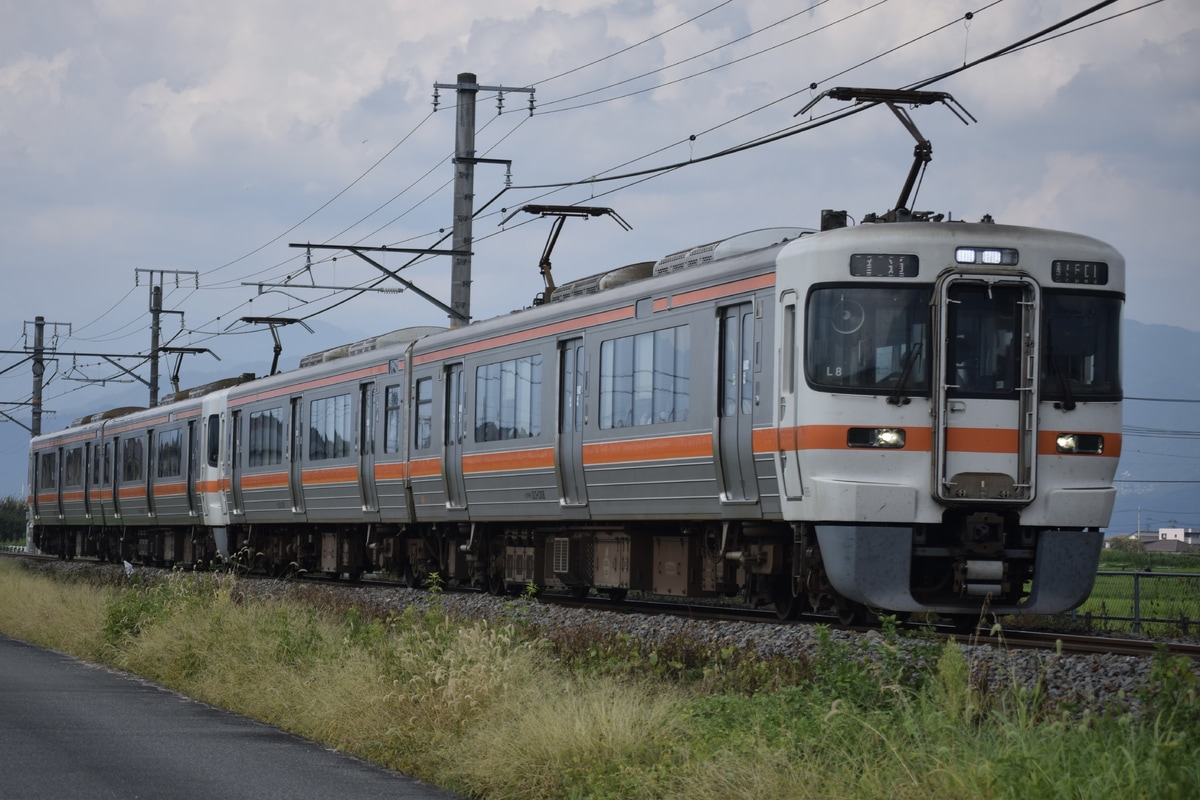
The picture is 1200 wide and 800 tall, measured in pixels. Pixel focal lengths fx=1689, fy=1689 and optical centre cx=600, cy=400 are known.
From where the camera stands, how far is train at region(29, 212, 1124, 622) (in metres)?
12.8

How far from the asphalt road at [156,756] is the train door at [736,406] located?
4.48m

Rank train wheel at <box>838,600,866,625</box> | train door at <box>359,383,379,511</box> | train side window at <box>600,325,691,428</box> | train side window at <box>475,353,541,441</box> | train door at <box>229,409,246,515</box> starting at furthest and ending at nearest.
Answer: train door at <box>229,409,246,515</box>
train door at <box>359,383,379,511</box>
train side window at <box>475,353,541,441</box>
train side window at <box>600,325,691,428</box>
train wheel at <box>838,600,866,625</box>

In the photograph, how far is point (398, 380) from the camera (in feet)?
71.8

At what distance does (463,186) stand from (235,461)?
6.77 metres

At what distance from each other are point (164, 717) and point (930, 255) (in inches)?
260

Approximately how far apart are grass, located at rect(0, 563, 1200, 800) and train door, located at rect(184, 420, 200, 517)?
16.6m

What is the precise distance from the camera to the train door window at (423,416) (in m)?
20.8

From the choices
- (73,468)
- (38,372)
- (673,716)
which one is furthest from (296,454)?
(38,372)

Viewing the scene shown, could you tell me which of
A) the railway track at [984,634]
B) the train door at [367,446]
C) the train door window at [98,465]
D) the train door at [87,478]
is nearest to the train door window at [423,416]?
the train door at [367,446]

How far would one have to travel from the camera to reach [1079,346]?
13.2m

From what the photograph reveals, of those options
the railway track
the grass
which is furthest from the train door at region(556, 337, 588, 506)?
the grass

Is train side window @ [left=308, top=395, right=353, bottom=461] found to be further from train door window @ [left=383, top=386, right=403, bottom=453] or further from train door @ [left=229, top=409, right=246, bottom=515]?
train door @ [left=229, top=409, right=246, bottom=515]

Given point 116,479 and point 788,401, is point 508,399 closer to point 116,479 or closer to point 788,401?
point 788,401

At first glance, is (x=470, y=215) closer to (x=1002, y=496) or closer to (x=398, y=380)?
(x=398, y=380)
